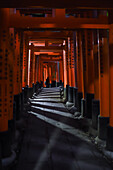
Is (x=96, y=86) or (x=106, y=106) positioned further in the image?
(x=96, y=86)

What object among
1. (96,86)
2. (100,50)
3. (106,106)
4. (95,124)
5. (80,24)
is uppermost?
(80,24)

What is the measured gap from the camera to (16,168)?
3754 mm

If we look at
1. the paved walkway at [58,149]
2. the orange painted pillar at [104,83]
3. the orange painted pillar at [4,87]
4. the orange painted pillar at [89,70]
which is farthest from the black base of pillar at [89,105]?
the orange painted pillar at [4,87]

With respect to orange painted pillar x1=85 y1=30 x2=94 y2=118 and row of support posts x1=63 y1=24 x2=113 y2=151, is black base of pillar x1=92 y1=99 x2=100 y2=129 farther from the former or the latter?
orange painted pillar x1=85 y1=30 x2=94 y2=118

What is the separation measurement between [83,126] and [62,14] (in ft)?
12.9

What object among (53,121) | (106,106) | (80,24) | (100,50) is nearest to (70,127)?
(53,121)

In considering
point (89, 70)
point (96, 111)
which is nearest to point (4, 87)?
point (96, 111)

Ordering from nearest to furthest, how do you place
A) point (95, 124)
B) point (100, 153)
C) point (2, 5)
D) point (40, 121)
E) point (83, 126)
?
point (2, 5) → point (100, 153) → point (95, 124) → point (83, 126) → point (40, 121)

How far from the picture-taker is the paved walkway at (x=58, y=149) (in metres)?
3.85

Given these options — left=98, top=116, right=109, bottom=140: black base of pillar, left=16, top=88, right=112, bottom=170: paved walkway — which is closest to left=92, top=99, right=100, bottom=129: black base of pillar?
left=16, top=88, right=112, bottom=170: paved walkway

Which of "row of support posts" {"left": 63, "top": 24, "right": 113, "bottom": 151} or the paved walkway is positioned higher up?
"row of support posts" {"left": 63, "top": 24, "right": 113, "bottom": 151}

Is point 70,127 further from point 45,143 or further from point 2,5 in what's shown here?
point 2,5

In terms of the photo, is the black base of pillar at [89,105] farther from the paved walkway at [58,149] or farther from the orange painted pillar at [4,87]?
the orange painted pillar at [4,87]

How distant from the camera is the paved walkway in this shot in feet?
12.6
